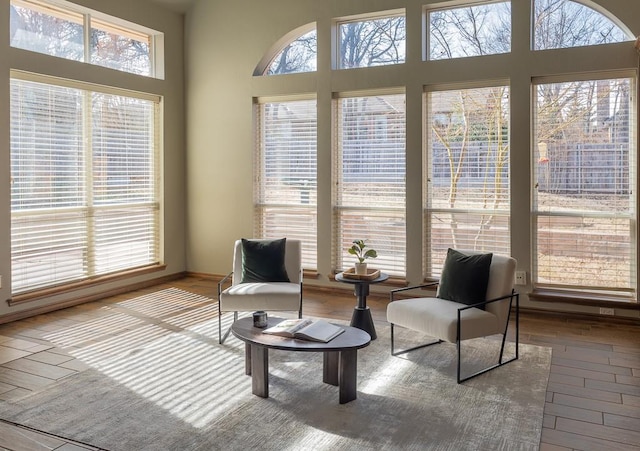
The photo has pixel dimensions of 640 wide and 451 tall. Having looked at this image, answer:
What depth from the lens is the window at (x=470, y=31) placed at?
5664 millimetres

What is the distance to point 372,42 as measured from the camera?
20.6ft

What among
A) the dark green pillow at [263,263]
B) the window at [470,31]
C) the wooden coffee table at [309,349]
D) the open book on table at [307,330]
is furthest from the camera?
the window at [470,31]

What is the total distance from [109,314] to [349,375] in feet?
10.2

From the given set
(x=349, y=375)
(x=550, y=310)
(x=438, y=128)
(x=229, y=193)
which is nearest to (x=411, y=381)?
(x=349, y=375)

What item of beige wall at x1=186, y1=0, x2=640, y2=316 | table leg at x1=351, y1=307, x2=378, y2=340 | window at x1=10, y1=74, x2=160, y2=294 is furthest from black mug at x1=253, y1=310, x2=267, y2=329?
window at x1=10, y1=74, x2=160, y2=294

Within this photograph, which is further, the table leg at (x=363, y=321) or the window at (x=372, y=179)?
the window at (x=372, y=179)

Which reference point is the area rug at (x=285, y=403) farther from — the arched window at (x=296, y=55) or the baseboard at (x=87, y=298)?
the arched window at (x=296, y=55)

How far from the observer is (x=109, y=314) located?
5.53 m

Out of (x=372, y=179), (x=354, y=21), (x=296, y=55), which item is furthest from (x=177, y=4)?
(x=372, y=179)

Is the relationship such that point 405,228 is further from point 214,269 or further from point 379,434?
point 379,434

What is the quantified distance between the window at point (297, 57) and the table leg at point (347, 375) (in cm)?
411

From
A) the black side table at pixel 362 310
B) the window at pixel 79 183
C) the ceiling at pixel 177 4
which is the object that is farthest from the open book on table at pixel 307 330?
the ceiling at pixel 177 4

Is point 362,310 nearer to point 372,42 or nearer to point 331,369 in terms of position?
point 331,369

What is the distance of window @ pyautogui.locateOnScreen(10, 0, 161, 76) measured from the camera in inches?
212
